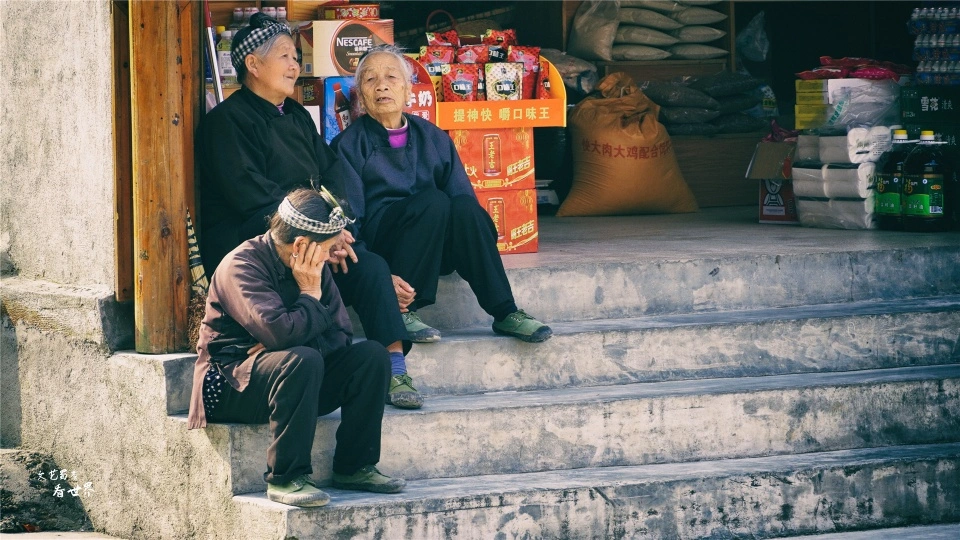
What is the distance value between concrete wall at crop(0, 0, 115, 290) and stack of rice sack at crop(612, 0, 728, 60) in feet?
12.6

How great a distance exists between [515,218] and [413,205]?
1.06 m

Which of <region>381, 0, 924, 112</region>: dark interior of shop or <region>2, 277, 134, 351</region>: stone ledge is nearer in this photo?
<region>2, 277, 134, 351</region>: stone ledge

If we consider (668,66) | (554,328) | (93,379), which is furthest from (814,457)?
(668,66)

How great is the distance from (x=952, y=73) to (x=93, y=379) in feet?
13.9

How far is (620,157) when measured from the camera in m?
7.34

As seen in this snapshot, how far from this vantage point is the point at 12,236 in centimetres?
548

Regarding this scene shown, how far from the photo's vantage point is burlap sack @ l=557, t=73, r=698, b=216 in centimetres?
735

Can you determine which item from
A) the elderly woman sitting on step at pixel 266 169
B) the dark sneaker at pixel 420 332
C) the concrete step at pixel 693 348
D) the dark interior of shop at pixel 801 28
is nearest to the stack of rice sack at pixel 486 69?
the elderly woman sitting on step at pixel 266 169

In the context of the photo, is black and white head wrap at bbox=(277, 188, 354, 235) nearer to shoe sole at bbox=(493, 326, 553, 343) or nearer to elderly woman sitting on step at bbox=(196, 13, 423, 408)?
elderly woman sitting on step at bbox=(196, 13, 423, 408)

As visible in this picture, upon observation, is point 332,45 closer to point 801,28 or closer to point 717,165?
point 717,165

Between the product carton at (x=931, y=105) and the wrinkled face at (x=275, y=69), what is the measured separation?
10.8 feet

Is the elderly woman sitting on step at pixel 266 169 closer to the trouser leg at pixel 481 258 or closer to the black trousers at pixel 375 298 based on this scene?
the black trousers at pixel 375 298

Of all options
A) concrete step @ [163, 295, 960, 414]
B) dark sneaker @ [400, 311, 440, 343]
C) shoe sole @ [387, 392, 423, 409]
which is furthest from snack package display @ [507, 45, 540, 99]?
shoe sole @ [387, 392, 423, 409]

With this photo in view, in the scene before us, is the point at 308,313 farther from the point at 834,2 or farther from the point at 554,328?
the point at 834,2
